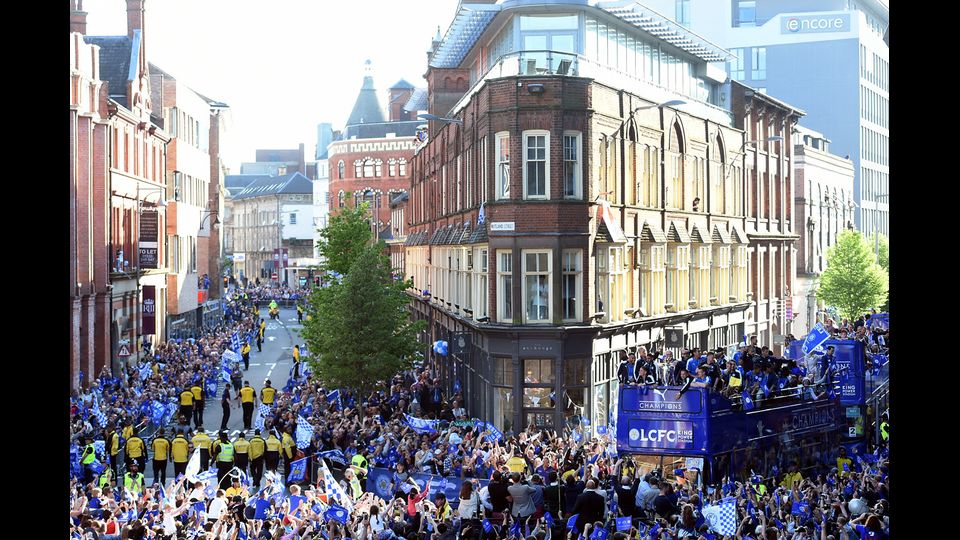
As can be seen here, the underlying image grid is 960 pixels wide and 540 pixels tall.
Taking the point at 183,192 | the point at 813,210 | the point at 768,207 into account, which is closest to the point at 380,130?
the point at 183,192

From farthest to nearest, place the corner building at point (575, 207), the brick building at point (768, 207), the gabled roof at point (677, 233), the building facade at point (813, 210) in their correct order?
the building facade at point (813, 210), the brick building at point (768, 207), the gabled roof at point (677, 233), the corner building at point (575, 207)

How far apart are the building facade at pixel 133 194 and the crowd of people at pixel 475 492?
950 inches

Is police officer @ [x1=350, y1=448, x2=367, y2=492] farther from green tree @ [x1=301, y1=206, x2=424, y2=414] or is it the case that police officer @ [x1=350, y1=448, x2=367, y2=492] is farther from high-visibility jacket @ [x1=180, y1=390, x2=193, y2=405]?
high-visibility jacket @ [x1=180, y1=390, x2=193, y2=405]

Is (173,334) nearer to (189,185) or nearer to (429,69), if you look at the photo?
(189,185)

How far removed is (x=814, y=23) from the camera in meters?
102

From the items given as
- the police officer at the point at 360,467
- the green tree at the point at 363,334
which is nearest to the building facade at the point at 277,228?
the green tree at the point at 363,334

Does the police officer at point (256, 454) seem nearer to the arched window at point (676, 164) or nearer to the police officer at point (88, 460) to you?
the police officer at point (88, 460)

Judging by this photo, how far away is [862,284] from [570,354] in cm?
4539

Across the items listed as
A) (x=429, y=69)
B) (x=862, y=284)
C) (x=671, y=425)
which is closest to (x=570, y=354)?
(x=671, y=425)

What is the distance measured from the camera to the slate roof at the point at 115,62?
58.3 metres

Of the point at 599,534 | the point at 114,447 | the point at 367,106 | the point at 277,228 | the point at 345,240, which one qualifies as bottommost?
the point at 114,447

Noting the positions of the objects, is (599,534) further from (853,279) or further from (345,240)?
(853,279)

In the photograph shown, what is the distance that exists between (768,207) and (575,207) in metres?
26.6
